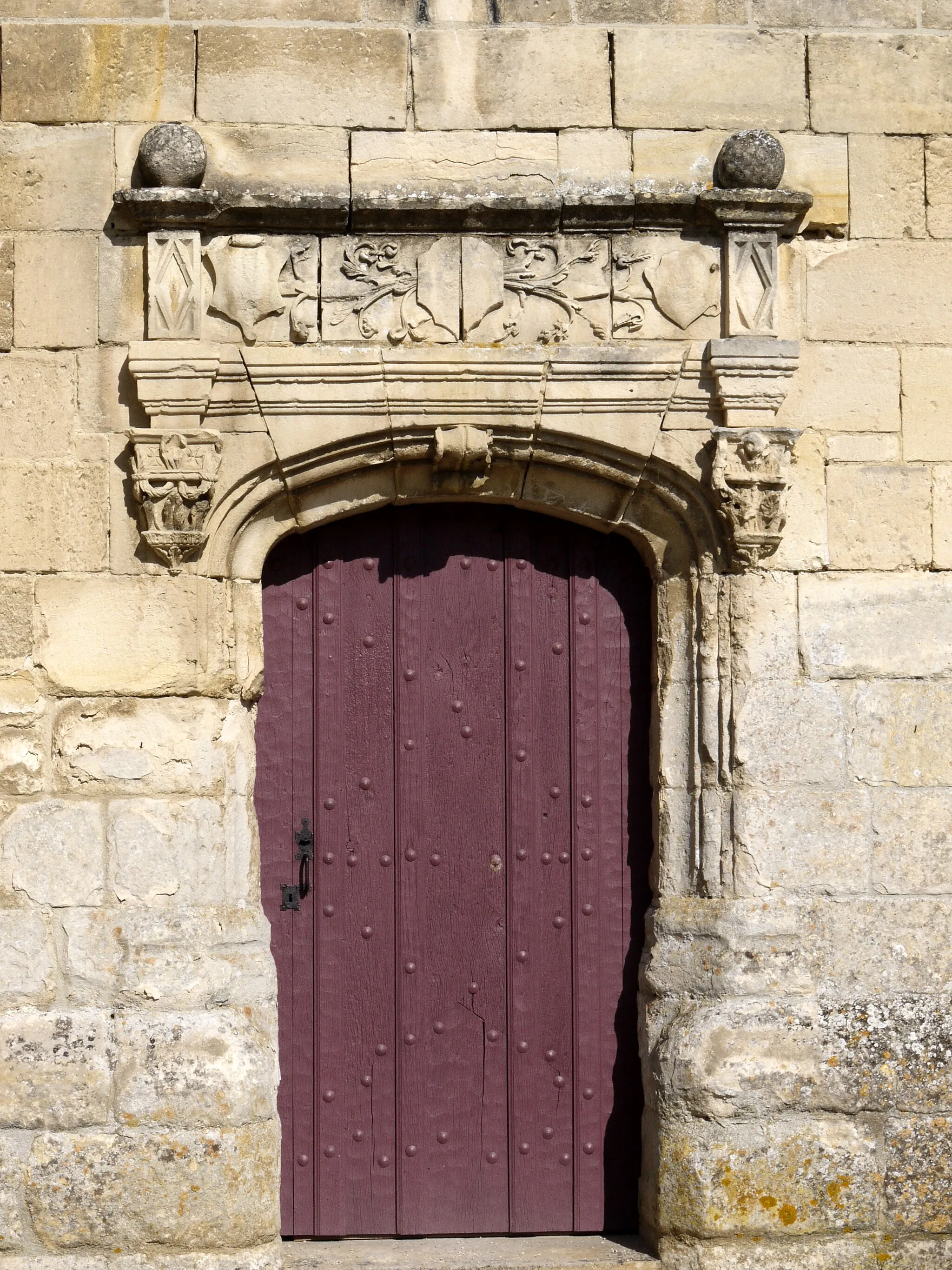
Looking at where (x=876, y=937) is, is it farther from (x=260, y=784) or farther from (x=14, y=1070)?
(x=14, y=1070)

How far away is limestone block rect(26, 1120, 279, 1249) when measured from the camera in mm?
3861

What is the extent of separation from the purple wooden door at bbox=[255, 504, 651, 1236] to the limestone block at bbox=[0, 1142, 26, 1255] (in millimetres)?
745

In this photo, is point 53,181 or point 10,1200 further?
point 53,181

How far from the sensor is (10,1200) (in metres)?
3.87

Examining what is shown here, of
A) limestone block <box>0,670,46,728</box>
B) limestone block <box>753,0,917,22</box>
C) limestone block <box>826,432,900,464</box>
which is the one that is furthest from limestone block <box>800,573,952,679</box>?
limestone block <box>0,670,46,728</box>

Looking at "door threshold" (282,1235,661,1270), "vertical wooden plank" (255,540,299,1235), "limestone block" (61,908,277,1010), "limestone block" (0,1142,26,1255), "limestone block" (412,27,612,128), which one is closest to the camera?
"limestone block" (0,1142,26,1255)

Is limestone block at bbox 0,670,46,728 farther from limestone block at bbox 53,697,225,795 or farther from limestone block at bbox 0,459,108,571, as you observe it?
limestone block at bbox 0,459,108,571

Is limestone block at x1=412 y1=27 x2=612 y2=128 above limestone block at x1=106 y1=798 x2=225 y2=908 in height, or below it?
above

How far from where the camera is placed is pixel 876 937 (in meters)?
4.11

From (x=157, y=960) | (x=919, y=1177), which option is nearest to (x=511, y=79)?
(x=157, y=960)

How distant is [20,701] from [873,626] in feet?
7.66

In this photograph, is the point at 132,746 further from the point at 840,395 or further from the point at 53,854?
the point at 840,395

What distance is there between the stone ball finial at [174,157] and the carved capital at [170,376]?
0.43 metres

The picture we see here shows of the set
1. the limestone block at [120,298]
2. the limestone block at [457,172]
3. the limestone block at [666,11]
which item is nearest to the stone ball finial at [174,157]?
the limestone block at [120,298]
